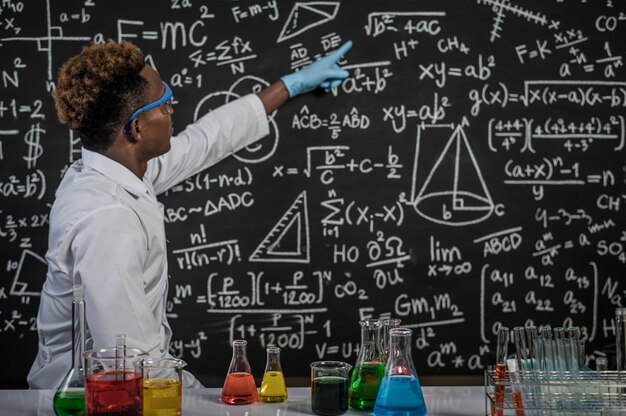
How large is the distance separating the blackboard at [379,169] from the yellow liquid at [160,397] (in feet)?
4.97

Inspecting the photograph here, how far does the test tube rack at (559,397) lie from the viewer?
1.47 meters

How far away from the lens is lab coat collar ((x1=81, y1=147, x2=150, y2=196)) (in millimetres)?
2441

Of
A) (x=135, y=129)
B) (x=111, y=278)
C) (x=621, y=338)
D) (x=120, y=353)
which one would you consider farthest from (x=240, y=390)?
(x=135, y=129)

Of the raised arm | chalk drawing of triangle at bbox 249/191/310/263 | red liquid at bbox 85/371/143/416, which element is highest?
the raised arm

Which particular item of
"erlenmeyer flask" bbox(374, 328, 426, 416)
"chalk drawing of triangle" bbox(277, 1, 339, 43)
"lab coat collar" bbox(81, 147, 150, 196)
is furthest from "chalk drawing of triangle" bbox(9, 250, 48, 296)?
"erlenmeyer flask" bbox(374, 328, 426, 416)

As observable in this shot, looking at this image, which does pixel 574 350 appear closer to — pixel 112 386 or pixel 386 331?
pixel 386 331

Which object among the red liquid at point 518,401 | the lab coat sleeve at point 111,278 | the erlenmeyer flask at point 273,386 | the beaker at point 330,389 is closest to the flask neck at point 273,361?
the erlenmeyer flask at point 273,386

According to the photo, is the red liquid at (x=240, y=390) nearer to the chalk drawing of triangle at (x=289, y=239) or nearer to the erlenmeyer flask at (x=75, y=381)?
the erlenmeyer flask at (x=75, y=381)

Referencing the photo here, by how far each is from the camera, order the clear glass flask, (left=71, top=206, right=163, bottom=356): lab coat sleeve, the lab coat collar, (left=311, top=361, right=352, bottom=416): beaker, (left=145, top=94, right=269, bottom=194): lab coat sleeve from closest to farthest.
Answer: (left=311, top=361, right=352, bottom=416): beaker → the clear glass flask → (left=71, top=206, right=163, bottom=356): lab coat sleeve → the lab coat collar → (left=145, top=94, right=269, bottom=194): lab coat sleeve

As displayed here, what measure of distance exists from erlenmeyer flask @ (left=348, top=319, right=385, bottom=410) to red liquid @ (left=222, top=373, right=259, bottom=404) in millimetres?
256

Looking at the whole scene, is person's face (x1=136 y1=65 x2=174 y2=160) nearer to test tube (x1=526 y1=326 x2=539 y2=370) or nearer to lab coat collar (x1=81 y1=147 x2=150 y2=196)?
lab coat collar (x1=81 y1=147 x2=150 y2=196)

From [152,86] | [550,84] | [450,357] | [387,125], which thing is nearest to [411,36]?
[387,125]

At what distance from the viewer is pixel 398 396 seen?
1.62 meters

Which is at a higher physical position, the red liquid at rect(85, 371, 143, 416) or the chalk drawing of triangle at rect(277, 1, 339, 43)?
the chalk drawing of triangle at rect(277, 1, 339, 43)
